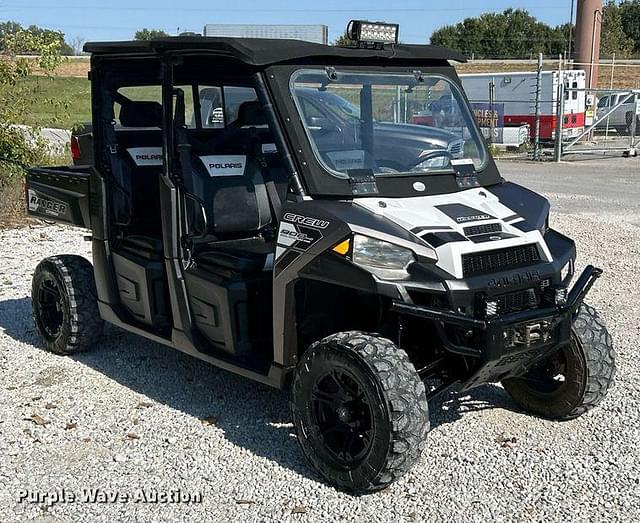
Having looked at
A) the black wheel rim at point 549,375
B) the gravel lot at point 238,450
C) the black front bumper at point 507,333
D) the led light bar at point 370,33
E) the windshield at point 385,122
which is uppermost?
the led light bar at point 370,33

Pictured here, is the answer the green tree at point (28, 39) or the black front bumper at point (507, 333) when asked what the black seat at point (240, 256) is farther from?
the green tree at point (28, 39)

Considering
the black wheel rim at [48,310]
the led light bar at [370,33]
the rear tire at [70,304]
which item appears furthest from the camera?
the black wheel rim at [48,310]

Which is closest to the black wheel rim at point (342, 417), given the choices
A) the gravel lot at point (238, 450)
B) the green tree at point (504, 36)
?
the gravel lot at point (238, 450)

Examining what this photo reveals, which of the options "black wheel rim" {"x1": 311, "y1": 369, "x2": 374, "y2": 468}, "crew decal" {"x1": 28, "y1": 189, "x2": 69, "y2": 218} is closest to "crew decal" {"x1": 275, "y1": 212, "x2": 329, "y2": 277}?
"black wheel rim" {"x1": 311, "y1": 369, "x2": 374, "y2": 468}

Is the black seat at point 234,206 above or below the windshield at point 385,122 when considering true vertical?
below

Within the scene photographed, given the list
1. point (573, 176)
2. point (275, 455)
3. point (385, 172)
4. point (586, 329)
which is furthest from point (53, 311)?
point (573, 176)

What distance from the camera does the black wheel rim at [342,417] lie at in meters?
4.06

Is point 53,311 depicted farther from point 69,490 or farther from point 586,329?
point 586,329

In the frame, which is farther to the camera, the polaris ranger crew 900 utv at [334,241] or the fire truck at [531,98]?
the fire truck at [531,98]

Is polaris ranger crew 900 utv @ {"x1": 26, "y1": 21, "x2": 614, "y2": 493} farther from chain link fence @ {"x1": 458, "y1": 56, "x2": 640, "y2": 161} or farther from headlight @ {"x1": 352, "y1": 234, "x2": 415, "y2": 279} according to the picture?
chain link fence @ {"x1": 458, "y1": 56, "x2": 640, "y2": 161}

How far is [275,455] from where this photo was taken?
4.56m

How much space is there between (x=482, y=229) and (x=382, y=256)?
58 centimetres

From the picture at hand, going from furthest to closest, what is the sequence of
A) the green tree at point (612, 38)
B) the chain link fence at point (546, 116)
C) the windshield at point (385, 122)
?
the green tree at point (612, 38) < the chain link fence at point (546, 116) < the windshield at point (385, 122)

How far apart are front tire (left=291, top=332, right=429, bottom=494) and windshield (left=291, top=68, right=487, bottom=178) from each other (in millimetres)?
941
